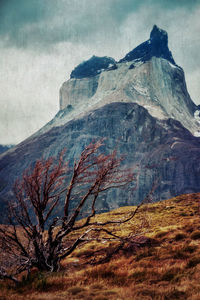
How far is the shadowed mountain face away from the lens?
4919 inches

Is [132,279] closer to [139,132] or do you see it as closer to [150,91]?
[139,132]

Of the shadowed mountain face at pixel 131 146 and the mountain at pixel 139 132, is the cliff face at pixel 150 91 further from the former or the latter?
the shadowed mountain face at pixel 131 146

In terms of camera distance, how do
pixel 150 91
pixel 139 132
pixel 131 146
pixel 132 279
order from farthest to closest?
pixel 150 91, pixel 139 132, pixel 131 146, pixel 132 279

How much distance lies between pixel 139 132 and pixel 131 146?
13.1 metres

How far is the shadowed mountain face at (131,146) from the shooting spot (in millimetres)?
124938

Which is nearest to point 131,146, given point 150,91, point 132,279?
point 150,91

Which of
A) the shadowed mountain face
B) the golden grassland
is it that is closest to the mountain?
the shadowed mountain face

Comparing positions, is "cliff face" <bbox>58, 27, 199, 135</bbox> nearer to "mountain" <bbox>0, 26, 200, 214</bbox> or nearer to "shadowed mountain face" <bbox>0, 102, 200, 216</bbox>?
"mountain" <bbox>0, 26, 200, 214</bbox>

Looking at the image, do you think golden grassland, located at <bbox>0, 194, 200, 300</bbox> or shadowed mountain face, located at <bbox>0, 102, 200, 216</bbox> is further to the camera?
shadowed mountain face, located at <bbox>0, 102, 200, 216</bbox>

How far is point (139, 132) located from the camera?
149750 mm

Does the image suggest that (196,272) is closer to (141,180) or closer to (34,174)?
(34,174)

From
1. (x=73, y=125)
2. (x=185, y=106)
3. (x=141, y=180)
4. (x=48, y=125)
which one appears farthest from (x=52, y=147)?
(x=185, y=106)

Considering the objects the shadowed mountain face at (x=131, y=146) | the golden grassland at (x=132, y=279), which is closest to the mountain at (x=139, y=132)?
the shadowed mountain face at (x=131, y=146)

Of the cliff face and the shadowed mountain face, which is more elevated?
the cliff face
